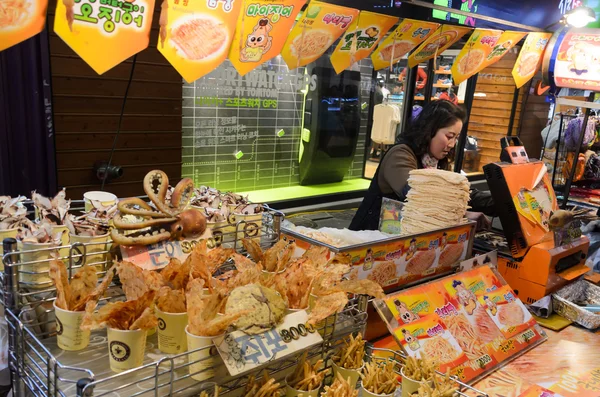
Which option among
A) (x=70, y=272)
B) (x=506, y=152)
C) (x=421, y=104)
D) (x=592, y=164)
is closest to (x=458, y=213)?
(x=506, y=152)

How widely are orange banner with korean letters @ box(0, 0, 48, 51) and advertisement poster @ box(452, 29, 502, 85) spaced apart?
163 inches

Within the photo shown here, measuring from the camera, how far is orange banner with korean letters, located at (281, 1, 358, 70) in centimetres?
365

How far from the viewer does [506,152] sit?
8.77ft

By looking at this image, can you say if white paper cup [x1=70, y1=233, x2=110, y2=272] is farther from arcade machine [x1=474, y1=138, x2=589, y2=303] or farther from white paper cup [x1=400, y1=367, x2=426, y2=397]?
arcade machine [x1=474, y1=138, x2=589, y2=303]

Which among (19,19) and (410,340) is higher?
(19,19)

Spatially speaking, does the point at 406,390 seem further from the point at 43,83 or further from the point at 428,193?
the point at 43,83

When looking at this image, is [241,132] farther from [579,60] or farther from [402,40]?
[579,60]

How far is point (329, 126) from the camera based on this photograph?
5891 mm

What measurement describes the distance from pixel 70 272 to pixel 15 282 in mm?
148

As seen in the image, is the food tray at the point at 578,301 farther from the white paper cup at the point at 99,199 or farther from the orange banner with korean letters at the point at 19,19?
the orange banner with korean letters at the point at 19,19

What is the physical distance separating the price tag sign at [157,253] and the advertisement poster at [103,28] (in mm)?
1559

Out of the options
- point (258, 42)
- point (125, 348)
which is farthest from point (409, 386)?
point (258, 42)

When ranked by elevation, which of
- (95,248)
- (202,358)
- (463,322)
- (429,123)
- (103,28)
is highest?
(103,28)

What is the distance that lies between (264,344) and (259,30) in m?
2.75
